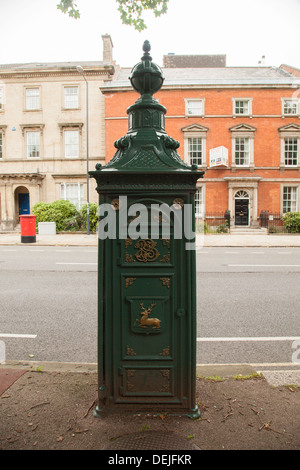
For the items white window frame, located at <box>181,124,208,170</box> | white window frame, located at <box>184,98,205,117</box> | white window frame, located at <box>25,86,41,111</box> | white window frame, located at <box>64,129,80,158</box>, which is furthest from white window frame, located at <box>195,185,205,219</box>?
white window frame, located at <box>25,86,41,111</box>

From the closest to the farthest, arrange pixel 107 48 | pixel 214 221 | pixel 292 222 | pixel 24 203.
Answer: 1. pixel 292 222
2. pixel 214 221
3. pixel 107 48
4. pixel 24 203

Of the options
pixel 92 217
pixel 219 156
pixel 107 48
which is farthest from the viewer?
pixel 107 48

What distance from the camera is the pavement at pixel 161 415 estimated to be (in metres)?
2.21

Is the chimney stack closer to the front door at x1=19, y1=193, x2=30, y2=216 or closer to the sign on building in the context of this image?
the sign on building

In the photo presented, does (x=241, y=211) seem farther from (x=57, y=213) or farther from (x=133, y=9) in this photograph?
(x=133, y=9)

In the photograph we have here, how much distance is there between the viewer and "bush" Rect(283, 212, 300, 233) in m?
22.2

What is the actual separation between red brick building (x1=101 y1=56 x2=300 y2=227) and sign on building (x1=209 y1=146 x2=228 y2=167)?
17cm

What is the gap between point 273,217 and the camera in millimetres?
24812

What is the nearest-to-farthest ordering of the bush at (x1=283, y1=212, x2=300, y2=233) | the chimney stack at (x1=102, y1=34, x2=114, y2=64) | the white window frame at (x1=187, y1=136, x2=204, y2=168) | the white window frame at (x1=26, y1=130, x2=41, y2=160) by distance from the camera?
the bush at (x1=283, y1=212, x2=300, y2=233) → the white window frame at (x1=187, y1=136, x2=204, y2=168) → the chimney stack at (x1=102, y1=34, x2=114, y2=64) → the white window frame at (x1=26, y1=130, x2=41, y2=160)

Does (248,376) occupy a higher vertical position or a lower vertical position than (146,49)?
lower

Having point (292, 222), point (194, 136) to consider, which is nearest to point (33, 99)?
point (194, 136)

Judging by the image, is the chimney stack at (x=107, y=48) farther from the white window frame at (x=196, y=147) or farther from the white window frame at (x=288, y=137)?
the white window frame at (x=288, y=137)

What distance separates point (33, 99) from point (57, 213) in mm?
11356

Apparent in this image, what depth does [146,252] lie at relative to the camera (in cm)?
242
